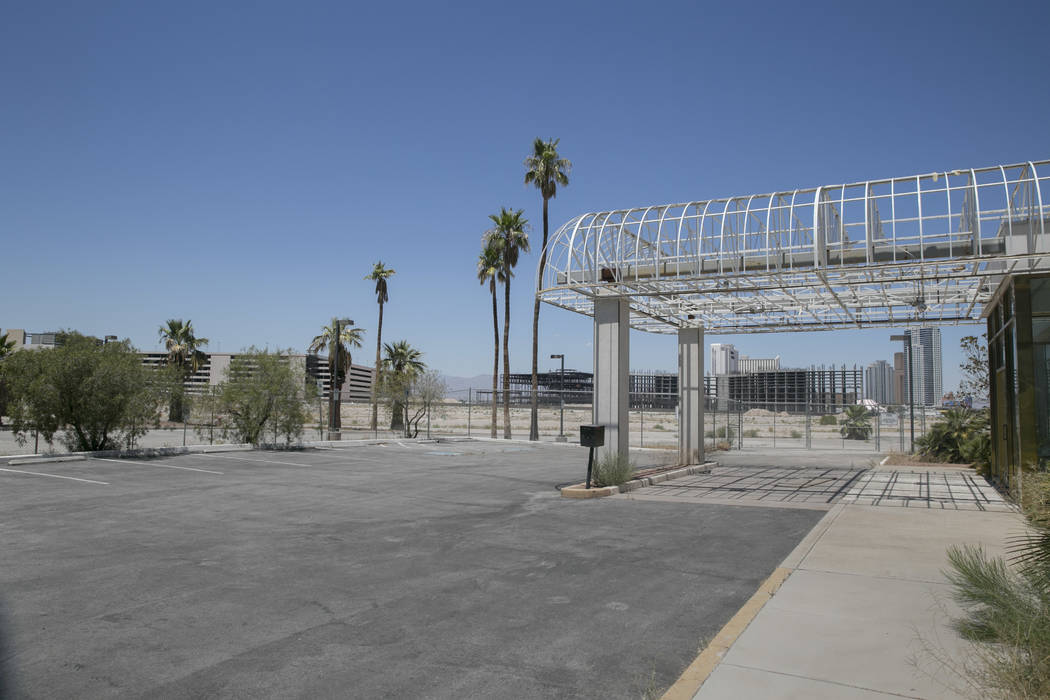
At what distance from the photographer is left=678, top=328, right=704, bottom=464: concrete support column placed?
2053 cm

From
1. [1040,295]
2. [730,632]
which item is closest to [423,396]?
[1040,295]

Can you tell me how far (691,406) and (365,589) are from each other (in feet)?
49.6

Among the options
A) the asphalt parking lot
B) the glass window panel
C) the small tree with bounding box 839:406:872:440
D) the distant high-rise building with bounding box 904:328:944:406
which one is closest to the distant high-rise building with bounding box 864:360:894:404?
the distant high-rise building with bounding box 904:328:944:406

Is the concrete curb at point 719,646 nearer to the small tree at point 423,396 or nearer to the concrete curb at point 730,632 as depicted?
the concrete curb at point 730,632

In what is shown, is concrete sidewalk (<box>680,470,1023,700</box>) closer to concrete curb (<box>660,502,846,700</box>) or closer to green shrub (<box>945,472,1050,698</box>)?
concrete curb (<box>660,502,846,700</box>)

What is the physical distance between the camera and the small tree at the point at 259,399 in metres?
25.2

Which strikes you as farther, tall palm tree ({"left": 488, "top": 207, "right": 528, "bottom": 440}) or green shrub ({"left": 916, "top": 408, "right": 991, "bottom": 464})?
tall palm tree ({"left": 488, "top": 207, "right": 528, "bottom": 440})

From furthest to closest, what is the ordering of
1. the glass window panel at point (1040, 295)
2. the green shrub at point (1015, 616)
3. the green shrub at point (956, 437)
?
the green shrub at point (956, 437) < the glass window panel at point (1040, 295) < the green shrub at point (1015, 616)

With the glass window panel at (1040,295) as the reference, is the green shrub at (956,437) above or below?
below

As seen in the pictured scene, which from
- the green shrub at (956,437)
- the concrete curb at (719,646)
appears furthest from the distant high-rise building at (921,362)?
the concrete curb at (719,646)

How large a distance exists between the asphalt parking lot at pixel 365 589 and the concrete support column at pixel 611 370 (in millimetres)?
2385

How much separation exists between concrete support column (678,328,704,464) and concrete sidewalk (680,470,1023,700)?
1097 cm

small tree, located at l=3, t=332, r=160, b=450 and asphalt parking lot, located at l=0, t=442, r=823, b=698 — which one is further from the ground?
small tree, located at l=3, t=332, r=160, b=450

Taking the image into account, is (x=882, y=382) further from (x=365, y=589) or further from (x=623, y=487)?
(x=365, y=589)
